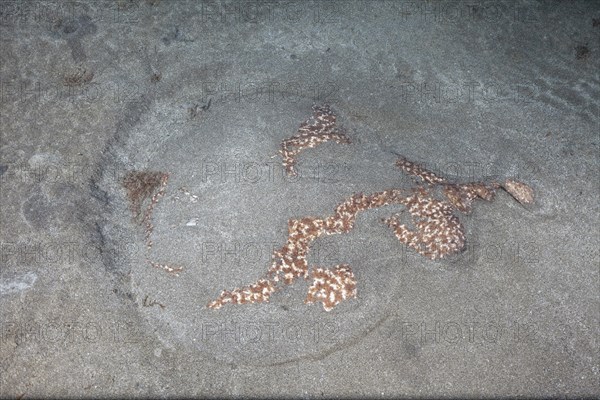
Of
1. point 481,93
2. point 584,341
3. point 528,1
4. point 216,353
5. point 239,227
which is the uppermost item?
point 528,1

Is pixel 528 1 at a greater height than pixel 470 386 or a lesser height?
greater

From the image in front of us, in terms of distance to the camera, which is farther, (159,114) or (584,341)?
(159,114)

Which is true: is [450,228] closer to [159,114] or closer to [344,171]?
[344,171]

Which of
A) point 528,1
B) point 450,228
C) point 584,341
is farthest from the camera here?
point 528,1

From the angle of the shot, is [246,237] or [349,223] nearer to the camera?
[246,237]

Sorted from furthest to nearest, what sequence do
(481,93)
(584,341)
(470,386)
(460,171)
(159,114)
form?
1. (481,93)
2. (159,114)
3. (460,171)
4. (584,341)
5. (470,386)

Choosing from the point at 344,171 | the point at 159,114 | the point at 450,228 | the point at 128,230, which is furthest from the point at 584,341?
the point at 159,114
